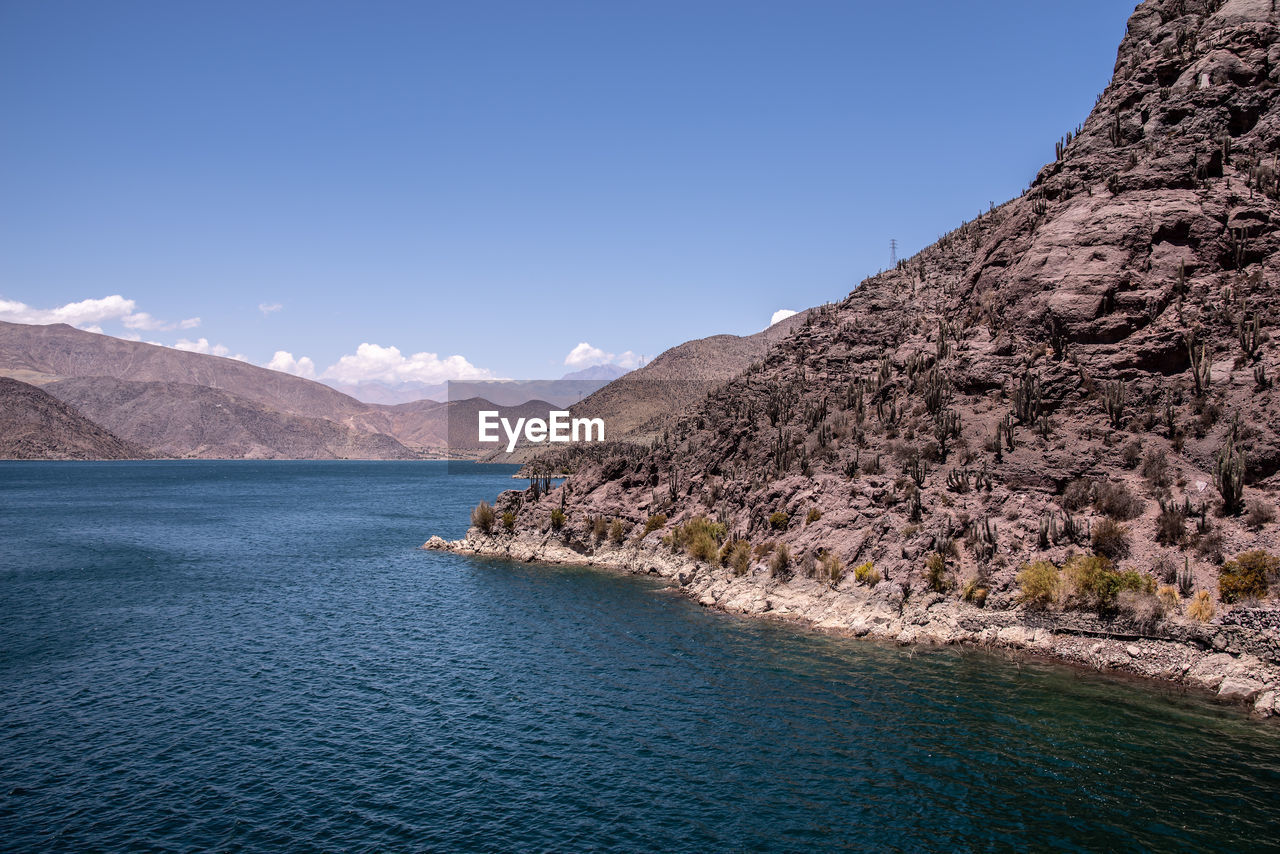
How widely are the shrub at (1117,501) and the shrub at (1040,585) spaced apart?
3640 millimetres

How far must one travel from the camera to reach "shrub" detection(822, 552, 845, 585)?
34.8 m

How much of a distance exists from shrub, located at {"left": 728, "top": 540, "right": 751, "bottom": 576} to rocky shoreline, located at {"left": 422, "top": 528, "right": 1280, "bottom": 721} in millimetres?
583


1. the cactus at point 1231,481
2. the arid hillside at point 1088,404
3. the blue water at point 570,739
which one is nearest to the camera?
the blue water at point 570,739

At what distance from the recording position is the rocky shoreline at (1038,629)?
2330cm

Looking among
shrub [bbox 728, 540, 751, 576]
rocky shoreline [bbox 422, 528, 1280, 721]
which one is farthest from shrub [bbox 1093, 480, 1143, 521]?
shrub [bbox 728, 540, 751, 576]

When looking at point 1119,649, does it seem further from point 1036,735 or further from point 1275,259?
point 1275,259

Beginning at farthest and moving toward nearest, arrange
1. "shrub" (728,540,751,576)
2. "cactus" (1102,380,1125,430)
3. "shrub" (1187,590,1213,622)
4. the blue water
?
1. "shrub" (728,540,751,576)
2. "cactus" (1102,380,1125,430)
3. "shrub" (1187,590,1213,622)
4. the blue water

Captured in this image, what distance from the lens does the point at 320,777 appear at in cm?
1895

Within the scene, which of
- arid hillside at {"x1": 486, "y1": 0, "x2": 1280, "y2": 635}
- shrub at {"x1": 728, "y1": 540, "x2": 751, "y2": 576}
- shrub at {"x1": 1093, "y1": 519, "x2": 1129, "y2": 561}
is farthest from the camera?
shrub at {"x1": 728, "y1": 540, "x2": 751, "y2": 576}

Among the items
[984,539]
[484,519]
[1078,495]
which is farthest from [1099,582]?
[484,519]

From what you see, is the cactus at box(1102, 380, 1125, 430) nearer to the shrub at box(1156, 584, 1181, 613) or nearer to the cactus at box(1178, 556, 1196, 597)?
the cactus at box(1178, 556, 1196, 597)

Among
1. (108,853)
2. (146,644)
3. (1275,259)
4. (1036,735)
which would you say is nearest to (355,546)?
(146,644)

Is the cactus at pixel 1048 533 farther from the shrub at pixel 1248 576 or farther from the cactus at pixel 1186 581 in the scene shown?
the shrub at pixel 1248 576

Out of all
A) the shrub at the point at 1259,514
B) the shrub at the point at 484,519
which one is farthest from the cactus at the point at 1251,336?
the shrub at the point at 484,519
